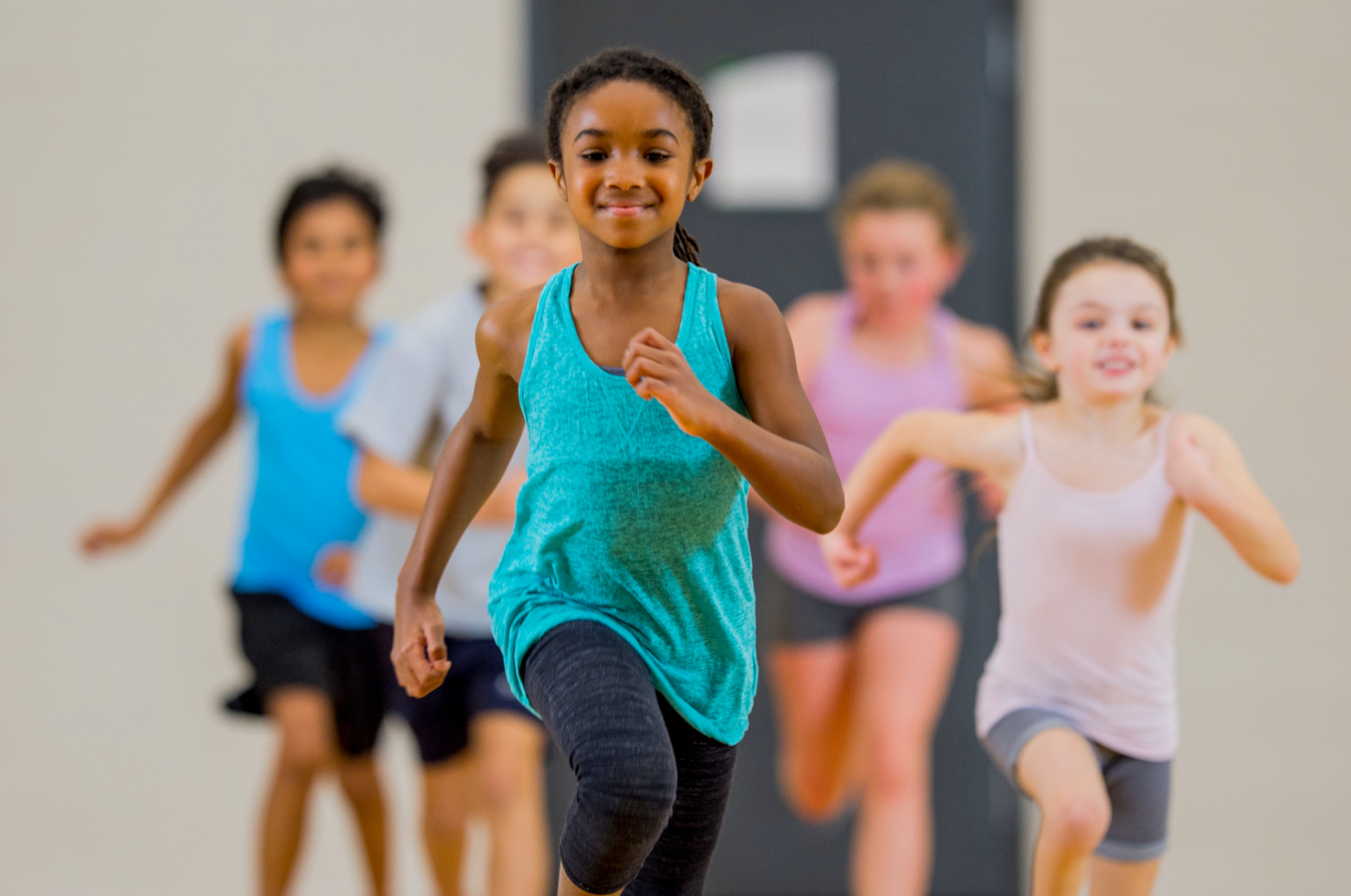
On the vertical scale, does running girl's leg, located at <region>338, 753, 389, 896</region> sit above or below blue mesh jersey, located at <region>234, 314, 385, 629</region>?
below

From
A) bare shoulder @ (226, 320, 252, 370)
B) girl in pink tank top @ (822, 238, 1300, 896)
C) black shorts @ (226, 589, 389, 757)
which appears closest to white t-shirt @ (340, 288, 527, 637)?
black shorts @ (226, 589, 389, 757)

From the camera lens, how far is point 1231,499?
1435 mm

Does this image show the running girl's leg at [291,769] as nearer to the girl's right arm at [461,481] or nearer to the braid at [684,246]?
the girl's right arm at [461,481]

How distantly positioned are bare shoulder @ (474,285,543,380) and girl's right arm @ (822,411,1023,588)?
19.8 inches

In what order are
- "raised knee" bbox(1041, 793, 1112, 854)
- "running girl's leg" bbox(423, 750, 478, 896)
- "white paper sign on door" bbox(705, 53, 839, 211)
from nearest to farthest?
"raised knee" bbox(1041, 793, 1112, 854)
"running girl's leg" bbox(423, 750, 478, 896)
"white paper sign on door" bbox(705, 53, 839, 211)

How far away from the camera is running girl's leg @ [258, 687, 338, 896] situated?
233 cm

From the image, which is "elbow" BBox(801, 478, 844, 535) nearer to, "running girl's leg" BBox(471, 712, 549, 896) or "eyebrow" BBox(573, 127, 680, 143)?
"eyebrow" BBox(573, 127, 680, 143)

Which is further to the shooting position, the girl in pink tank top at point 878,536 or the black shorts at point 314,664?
the girl in pink tank top at point 878,536

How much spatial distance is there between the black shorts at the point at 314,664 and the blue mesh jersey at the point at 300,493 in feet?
0.08

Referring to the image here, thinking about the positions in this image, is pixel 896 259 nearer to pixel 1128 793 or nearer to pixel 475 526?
pixel 475 526

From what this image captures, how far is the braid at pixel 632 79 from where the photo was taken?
1145 millimetres

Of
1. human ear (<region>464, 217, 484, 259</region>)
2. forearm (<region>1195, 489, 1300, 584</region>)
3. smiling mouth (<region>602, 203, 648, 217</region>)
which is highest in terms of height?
smiling mouth (<region>602, 203, 648, 217</region>)

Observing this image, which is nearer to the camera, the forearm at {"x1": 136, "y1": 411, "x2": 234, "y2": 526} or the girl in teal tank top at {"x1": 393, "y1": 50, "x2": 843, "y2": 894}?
the girl in teal tank top at {"x1": 393, "y1": 50, "x2": 843, "y2": 894}

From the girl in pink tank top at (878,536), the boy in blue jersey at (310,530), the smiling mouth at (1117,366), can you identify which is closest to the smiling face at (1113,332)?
the smiling mouth at (1117,366)
